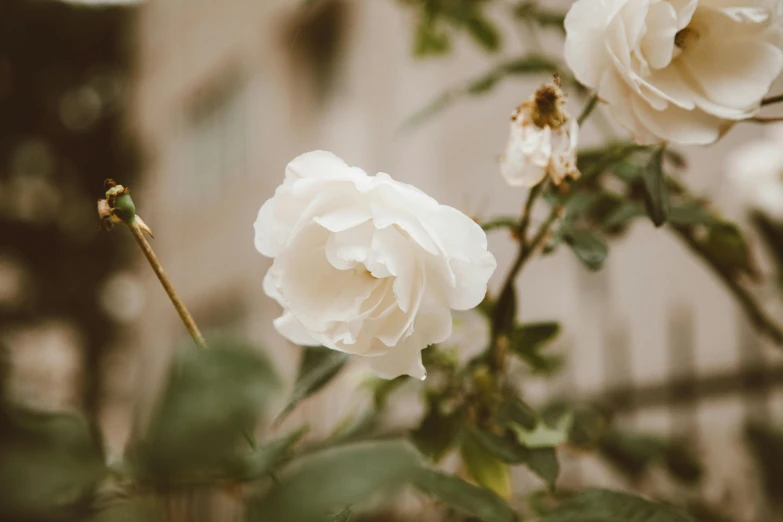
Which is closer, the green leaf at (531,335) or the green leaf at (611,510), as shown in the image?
the green leaf at (611,510)

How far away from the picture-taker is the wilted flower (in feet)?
1.55

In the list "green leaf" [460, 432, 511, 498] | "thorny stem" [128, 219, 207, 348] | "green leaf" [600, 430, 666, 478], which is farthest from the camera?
"green leaf" [600, 430, 666, 478]

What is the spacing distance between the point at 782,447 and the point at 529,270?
1487 millimetres

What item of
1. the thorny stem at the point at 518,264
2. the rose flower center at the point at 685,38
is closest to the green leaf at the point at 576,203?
the thorny stem at the point at 518,264

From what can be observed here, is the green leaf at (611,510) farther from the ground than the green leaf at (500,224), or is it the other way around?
the green leaf at (500,224)

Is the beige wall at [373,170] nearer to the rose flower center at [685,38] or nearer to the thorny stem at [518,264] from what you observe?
the thorny stem at [518,264]

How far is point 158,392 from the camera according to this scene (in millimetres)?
225

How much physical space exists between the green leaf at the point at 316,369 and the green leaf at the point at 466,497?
12 centimetres

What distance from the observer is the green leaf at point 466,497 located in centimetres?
37

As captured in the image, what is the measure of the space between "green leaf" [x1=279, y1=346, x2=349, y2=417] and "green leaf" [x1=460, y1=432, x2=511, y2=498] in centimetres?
13

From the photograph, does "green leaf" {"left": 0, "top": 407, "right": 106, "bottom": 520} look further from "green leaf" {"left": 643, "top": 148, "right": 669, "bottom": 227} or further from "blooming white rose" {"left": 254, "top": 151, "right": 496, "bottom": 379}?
"green leaf" {"left": 643, "top": 148, "right": 669, "bottom": 227}

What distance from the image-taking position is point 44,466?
221 millimetres

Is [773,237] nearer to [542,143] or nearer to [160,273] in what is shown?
[542,143]

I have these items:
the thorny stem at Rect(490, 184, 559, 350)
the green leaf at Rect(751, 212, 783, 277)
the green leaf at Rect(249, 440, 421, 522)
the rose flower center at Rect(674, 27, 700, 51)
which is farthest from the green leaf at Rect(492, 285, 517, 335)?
the green leaf at Rect(751, 212, 783, 277)
